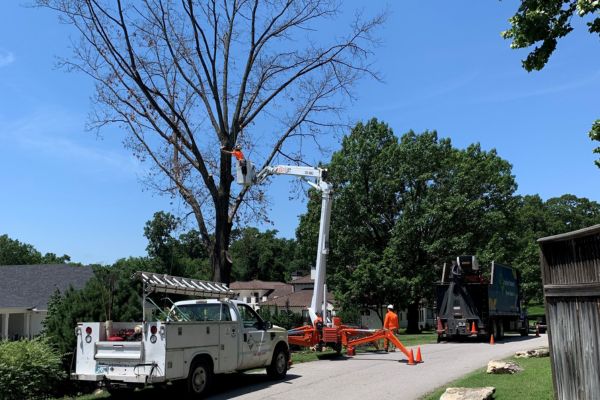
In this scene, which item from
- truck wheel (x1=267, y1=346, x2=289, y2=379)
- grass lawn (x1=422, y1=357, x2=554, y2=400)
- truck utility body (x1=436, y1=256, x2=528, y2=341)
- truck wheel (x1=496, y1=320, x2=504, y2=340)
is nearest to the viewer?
grass lawn (x1=422, y1=357, x2=554, y2=400)

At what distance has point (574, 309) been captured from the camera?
6.94 meters

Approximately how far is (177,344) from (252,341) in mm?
2799

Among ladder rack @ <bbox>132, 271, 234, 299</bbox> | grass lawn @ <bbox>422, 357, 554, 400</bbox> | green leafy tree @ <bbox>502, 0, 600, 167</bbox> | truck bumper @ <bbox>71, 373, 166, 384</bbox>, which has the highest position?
green leafy tree @ <bbox>502, 0, 600, 167</bbox>

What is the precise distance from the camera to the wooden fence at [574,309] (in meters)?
6.55

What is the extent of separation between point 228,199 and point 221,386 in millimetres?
9108

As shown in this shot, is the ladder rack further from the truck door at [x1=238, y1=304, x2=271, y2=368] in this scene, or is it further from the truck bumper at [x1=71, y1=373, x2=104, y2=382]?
the truck bumper at [x1=71, y1=373, x2=104, y2=382]

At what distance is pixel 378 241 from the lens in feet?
145

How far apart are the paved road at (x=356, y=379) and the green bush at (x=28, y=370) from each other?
3.32 m

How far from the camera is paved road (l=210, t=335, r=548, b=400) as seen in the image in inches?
471

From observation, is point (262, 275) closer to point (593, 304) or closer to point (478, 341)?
point (478, 341)

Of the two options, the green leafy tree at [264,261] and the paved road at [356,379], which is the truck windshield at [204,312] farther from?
the green leafy tree at [264,261]

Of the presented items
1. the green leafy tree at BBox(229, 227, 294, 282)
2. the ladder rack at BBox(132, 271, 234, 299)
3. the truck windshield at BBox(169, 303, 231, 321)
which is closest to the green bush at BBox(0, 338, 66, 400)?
the ladder rack at BBox(132, 271, 234, 299)

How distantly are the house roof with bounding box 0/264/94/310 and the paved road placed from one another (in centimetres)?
2108

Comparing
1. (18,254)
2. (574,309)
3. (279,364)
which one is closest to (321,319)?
(279,364)
